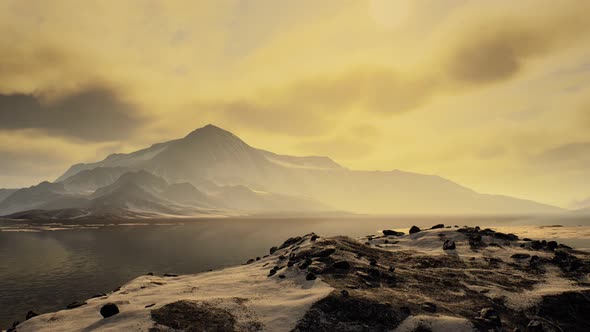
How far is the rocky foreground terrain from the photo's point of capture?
86.7 ft

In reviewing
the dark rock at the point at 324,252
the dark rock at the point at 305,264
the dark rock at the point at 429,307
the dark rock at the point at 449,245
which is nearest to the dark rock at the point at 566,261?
the dark rock at the point at 449,245

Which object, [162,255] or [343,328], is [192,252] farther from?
[343,328]

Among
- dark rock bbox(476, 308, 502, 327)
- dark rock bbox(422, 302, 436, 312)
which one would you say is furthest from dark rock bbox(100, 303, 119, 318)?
dark rock bbox(476, 308, 502, 327)

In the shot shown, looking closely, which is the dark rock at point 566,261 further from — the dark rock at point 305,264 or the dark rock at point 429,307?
the dark rock at point 305,264

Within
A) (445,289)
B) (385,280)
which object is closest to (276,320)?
(385,280)

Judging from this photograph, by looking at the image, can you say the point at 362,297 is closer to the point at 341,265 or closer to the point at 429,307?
the point at 429,307

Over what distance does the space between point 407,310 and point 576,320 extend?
1454 cm

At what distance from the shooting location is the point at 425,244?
52.7 meters

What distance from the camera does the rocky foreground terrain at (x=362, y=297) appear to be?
2644 cm

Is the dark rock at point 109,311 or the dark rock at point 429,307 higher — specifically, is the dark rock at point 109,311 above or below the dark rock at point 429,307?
below

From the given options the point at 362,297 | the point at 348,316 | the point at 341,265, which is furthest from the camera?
the point at 341,265

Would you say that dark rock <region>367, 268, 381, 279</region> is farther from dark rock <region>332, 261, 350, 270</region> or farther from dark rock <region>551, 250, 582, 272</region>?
dark rock <region>551, 250, 582, 272</region>

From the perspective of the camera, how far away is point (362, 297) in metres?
29.0

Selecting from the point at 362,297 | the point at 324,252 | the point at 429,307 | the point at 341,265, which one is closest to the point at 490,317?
the point at 429,307
